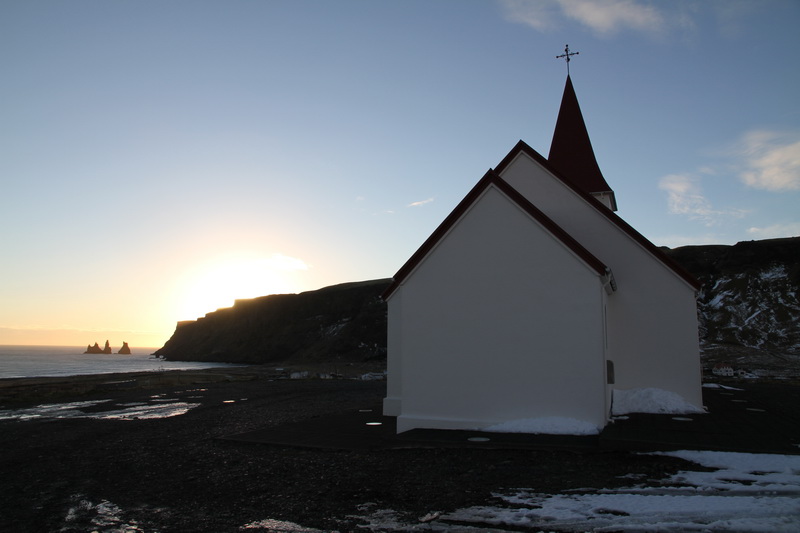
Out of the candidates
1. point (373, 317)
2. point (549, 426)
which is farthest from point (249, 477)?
point (373, 317)

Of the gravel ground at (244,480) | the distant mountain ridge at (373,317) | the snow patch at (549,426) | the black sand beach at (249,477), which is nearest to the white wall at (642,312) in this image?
the black sand beach at (249,477)

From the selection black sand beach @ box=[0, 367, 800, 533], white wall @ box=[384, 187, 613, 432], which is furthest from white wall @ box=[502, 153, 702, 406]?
white wall @ box=[384, 187, 613, 432]

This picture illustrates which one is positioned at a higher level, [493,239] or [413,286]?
[493,239]

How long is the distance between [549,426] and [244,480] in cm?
588

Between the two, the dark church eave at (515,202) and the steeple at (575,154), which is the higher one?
the steeple at (575,154)

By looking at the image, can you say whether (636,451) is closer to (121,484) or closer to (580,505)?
(580,505)

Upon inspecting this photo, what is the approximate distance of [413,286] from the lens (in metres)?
12.0

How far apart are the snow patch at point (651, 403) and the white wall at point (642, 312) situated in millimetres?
266

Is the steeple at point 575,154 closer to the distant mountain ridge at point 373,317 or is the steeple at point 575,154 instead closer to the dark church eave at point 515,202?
the dark church eave at point 515,202

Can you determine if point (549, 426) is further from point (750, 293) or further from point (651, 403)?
point (750, 293)

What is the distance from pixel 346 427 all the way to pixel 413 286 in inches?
158

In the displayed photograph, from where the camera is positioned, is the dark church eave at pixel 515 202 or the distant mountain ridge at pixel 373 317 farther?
the distant mountain ridge at pixel 373 317

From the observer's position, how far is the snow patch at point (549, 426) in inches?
382

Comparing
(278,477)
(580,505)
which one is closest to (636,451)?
(580,505)
